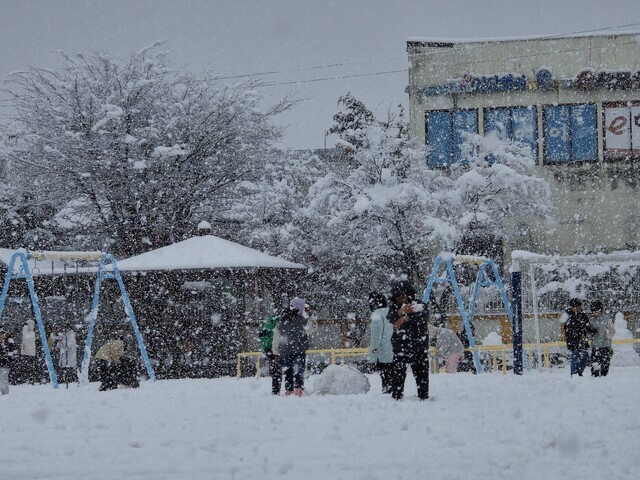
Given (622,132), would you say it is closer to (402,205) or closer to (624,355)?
(402,205)

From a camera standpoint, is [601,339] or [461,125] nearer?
[601,339]

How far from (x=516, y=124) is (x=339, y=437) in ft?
81.2

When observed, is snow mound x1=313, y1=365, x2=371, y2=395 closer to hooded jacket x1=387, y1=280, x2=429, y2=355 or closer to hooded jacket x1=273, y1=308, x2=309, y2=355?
hooded jacket x1=273, y1=308, x2=309, y2=355

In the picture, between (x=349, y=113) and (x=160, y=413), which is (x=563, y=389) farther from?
(x=349, y=113)

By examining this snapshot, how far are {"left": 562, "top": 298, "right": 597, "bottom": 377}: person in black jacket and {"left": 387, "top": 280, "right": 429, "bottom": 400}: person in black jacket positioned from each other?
6.08 m

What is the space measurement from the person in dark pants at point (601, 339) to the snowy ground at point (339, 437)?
152 inches

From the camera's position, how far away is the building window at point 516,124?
101ft

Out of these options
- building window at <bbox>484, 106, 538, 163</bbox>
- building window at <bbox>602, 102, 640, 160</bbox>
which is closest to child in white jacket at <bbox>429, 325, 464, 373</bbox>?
building window at <bbox>484, 106, 538, 163</bbox>

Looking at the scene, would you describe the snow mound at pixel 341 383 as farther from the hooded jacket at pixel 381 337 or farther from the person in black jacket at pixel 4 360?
the person in black jacket at pixel 4 360

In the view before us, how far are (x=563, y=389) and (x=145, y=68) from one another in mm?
21179

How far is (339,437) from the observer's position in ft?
24.9

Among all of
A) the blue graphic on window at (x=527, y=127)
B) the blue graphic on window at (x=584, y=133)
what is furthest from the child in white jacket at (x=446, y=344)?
the blue graphic on window at (x=584, y=133)

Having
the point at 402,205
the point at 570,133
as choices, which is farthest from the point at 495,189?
the point at 570,133

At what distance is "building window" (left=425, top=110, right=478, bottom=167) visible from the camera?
3089 centimetres
